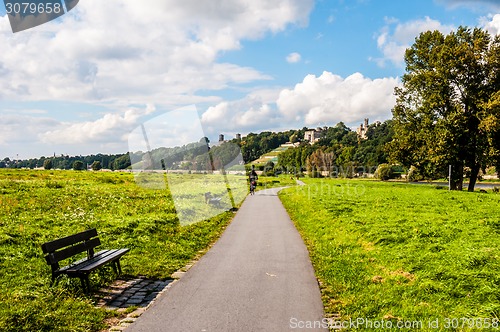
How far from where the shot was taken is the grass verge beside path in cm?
622

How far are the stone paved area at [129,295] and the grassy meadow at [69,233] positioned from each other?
0.28m

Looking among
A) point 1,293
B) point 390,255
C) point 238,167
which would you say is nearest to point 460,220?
point 390,255

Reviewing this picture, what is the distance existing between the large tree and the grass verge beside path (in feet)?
71.3

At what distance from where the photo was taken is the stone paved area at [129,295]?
6.58 metres

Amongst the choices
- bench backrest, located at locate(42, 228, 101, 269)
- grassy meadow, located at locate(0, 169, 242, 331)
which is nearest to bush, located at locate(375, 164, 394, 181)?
grassy meadow, located at locate(0, 169, 242, 331)

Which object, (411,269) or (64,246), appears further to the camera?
(411,269)

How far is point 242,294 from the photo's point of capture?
24.6ft

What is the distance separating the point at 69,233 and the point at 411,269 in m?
11.2

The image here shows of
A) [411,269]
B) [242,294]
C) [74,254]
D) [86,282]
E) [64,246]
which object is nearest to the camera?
[242,294]
